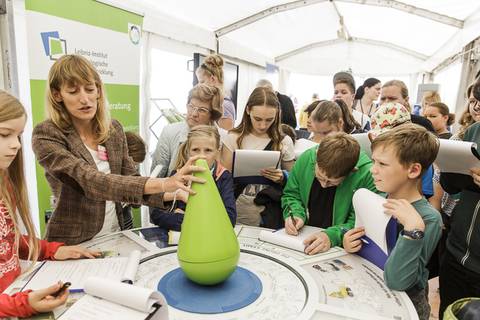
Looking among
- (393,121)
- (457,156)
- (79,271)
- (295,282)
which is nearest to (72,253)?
(79,271)

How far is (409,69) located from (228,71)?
534 centimetres

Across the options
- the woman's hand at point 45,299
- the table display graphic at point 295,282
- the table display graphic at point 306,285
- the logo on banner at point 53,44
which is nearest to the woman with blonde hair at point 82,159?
the table display graphic at point 295,282

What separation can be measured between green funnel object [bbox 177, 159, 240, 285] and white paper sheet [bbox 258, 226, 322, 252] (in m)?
0.37

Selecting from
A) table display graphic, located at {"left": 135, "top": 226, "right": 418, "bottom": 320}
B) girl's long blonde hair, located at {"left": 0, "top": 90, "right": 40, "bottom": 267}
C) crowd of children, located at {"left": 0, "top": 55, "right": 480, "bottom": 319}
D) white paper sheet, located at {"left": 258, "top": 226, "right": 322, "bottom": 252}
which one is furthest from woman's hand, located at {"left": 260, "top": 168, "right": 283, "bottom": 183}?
girl's long blonde hair, located at {"left": 0, "top": 90, "right": 40, "bottom": 267}

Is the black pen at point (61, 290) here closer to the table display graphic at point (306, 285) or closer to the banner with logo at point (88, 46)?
the table display graphic at point (306, 285)

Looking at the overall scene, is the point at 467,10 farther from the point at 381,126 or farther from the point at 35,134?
the point at 35,134

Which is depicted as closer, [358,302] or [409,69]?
[358,302]

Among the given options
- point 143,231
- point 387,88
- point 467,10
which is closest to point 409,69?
point 467,10

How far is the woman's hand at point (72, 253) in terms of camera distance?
1.18 metres

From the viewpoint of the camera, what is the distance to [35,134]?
1271 millimetres

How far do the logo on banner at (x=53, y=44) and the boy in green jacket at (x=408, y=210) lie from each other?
1.96 meters

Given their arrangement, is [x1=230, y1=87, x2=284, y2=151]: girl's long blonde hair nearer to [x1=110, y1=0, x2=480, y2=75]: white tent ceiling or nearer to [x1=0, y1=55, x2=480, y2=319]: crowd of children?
[x1=0, y1=55, x2=480, y2=319]: crowd of children

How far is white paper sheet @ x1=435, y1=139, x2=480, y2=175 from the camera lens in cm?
132

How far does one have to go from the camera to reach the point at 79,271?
1094 mm
